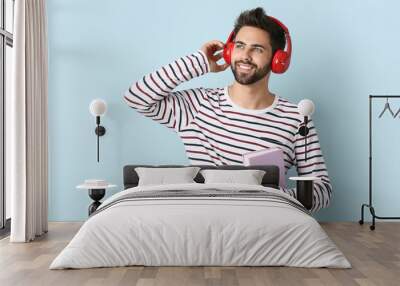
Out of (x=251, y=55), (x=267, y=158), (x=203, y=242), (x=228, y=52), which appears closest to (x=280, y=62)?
(x=251, y=55)

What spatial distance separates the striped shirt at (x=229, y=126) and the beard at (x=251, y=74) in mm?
252

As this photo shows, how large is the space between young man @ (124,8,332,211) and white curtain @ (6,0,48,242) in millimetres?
1103

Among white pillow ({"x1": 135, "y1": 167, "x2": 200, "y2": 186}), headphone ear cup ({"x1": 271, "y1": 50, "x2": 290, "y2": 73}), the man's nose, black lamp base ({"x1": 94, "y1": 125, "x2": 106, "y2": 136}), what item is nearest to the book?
white pillow ({"x1": 135, "y1": 167, "x2": 200, "y2": 186})

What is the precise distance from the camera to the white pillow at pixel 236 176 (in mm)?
5703

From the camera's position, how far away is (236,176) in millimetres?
5738

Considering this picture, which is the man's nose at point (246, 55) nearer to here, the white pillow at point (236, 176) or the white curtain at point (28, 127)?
the white pillow at point (236, 176)

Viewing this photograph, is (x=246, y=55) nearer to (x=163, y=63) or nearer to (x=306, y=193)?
Result: (x=163, y=63)

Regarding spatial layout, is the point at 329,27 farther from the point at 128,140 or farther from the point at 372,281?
the point at 372,281

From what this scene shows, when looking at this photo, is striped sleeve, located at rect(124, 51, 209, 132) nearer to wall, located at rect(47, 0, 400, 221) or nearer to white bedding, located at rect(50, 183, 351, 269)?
wall, located at rect(47, 0, 400, 221)

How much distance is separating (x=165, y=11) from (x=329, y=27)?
185 centimetres

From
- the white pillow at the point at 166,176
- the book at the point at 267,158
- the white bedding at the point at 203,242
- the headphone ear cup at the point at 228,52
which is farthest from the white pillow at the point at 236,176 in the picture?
the white bedding at the point at 203,242

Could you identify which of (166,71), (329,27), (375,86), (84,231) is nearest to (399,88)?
(375,86)

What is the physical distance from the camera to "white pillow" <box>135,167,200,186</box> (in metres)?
5.80

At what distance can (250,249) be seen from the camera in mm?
4105
